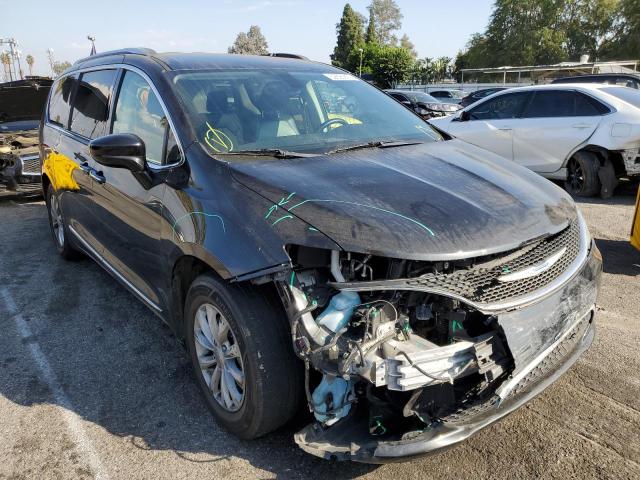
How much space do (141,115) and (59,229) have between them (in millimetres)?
2732

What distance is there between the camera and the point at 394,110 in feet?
12.8

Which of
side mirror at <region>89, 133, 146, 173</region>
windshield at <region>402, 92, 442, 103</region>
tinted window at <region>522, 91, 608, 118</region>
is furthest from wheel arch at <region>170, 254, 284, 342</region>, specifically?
windshield at <region>402, 92, 442, 103</region>

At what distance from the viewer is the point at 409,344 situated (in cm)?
212

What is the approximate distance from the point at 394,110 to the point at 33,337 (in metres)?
3.16

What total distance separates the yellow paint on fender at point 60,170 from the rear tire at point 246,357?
2.35 meters

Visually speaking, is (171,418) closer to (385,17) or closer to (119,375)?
(119,375)

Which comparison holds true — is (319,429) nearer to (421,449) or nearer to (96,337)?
(421,449)

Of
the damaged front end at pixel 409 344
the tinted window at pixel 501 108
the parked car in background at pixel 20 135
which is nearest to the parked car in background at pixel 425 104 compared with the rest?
the tinted window at pixel 501 108

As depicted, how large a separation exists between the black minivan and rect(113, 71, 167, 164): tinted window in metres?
0.02

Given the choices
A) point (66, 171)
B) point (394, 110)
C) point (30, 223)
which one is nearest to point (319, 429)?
point (394, 110)

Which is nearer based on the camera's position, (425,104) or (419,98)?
(425,104)

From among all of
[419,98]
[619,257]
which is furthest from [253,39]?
[619,257]

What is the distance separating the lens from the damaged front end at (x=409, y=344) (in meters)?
2.05

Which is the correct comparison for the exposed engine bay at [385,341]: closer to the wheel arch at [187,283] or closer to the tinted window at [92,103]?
the wheel arch at [187,283]
